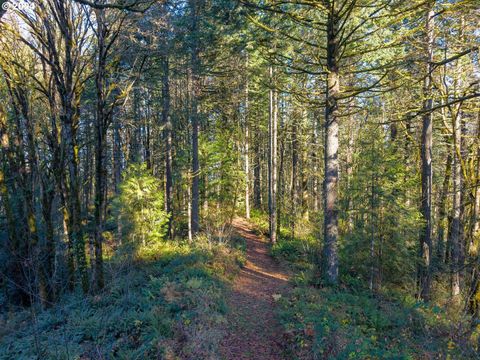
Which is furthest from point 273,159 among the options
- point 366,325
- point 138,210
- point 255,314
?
point 366,325

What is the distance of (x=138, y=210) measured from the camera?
1229cm

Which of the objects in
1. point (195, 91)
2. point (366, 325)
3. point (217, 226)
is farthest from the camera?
point (195, 91)

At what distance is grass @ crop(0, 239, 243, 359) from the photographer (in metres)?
4.68

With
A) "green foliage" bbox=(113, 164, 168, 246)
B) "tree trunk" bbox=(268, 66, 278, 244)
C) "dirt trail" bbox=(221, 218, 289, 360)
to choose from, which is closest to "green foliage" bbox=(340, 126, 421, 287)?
"dirt trail" bbox=(221, 218, 289, 360)

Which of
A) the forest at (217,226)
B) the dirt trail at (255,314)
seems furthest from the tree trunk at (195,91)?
the dirt trail at (255,314)

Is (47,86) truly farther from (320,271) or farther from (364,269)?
(364,269)

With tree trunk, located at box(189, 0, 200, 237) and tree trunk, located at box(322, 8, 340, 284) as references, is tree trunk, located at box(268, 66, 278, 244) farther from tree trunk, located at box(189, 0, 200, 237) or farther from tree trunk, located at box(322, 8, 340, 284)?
tree trunk, located at box(322, 8, 340, 284)

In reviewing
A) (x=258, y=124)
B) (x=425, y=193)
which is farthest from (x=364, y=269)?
(x=258, y=124)

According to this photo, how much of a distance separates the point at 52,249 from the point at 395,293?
936cm

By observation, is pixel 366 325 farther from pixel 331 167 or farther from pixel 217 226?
pixel 217 226

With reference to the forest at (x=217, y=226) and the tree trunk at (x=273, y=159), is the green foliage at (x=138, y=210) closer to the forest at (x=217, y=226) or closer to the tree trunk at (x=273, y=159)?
the forest at (x=217, y=226)

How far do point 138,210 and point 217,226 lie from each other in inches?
134

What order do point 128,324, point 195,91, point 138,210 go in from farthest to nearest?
point 195,91
point 138,210
point 128,324

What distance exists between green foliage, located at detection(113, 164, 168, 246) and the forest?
80mm
